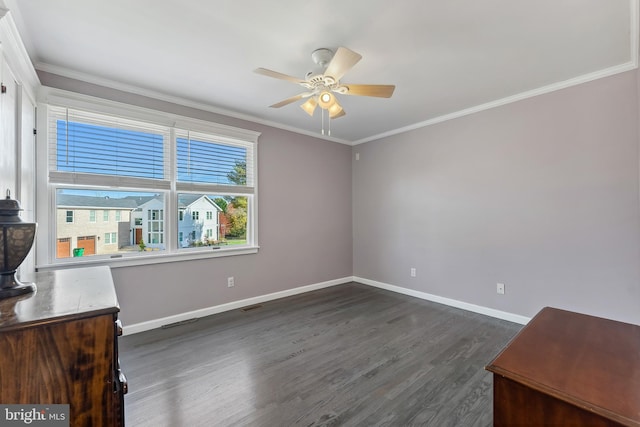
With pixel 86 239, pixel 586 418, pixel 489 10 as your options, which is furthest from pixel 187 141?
pixel 586 418

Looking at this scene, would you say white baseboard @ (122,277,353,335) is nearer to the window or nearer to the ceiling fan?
the window

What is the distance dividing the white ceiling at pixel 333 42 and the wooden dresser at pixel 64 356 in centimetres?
188

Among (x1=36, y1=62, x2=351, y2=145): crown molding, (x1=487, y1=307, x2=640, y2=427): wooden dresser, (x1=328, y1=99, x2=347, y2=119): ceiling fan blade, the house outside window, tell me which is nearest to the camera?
(x1=487, y1=307, x2=640, y2=427): wooden dresser

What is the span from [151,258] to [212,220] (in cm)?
84

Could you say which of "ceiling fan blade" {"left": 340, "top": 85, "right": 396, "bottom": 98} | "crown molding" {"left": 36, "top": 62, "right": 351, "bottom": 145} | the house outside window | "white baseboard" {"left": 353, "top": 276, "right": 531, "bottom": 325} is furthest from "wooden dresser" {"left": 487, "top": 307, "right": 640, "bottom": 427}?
"crown molding" {"left": 36, "top": 62, "right": 351, "bottom": 145}

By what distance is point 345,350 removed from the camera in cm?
263

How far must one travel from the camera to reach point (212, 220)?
370cm

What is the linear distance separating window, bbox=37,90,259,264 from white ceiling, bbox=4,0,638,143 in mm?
410

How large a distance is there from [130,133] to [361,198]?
139 inches

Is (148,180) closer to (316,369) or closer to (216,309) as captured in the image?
(216,309)

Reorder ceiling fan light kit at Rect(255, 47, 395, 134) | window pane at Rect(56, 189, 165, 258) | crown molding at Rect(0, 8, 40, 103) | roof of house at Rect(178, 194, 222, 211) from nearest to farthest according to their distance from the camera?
crown molding at Rect(0, 8, 40, 103) < ceiling fan light kit at Rect(255, 47, 395, 134) < window pane at Rect(56, 189, 165, 258) < roof of house at Rect(178, 194, 222, 211)

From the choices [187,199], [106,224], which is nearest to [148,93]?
[187,199]

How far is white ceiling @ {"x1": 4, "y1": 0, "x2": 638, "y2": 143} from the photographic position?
187cm

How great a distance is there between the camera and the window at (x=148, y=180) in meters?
2.70
